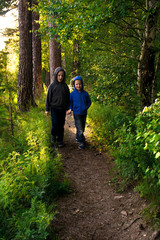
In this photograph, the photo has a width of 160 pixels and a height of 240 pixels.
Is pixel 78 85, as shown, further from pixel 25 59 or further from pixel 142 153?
pixel 25 59

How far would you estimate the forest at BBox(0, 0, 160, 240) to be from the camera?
2826 mm

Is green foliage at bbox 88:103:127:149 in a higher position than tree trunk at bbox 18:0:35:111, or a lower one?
lower

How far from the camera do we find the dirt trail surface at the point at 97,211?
292 centimetres

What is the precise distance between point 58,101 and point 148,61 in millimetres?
2757

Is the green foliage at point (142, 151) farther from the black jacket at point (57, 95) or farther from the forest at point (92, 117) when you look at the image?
the black jacket at point (57, 95)

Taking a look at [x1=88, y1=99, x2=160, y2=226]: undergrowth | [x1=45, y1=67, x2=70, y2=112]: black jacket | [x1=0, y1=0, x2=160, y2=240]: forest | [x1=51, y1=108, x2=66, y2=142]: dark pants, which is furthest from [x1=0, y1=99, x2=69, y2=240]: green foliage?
[x1=45, y1=67, x2=70, y2=112]: black jacket

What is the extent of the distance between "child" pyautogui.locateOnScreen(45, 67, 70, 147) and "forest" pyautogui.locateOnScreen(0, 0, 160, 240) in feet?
1.63

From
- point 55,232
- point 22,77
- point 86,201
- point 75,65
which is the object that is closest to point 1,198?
point 55,232

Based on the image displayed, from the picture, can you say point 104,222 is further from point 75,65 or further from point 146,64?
point 75,65

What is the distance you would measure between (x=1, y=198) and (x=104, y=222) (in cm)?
164

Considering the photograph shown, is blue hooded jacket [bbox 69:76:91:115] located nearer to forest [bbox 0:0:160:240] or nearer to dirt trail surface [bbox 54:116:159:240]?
forest [bbox 0:0:160:240]

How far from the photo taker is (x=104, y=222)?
324cm

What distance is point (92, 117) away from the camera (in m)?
8.27

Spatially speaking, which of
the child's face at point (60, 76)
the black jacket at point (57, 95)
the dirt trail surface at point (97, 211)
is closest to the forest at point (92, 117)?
the dirt trail surface at point (97, 211)
